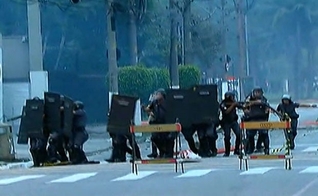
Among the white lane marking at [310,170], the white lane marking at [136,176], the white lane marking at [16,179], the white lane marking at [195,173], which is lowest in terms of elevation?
the white lane marking at [16,179]

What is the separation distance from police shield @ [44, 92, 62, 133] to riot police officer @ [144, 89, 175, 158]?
247 centimetres

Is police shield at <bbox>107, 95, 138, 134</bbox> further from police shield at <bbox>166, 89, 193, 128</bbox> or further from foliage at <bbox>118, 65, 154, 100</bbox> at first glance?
foliage at <bbox>118, 65, 154, 100</bbox>

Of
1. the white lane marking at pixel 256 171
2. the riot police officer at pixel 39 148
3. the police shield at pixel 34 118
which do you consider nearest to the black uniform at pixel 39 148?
the riot police officer at pixel 39 148

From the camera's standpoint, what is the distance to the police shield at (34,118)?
30375mm

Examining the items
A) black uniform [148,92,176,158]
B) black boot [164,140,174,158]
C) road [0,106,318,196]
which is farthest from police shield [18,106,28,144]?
black boot [164,140,174,158]

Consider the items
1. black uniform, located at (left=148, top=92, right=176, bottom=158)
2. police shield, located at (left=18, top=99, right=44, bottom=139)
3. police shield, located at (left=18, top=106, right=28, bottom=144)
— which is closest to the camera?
black uniform, located at (left=148, top=92, right=176, bottom=158)

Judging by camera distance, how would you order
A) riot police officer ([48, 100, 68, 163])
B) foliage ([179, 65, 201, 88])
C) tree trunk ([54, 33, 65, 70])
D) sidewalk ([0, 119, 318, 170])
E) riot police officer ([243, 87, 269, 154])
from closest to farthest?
riot police officer ([243, 87, 269, 154])
riot police officer ([48, 100, 68, 163])
sidewalk ([0, 119, 318, 170])
foliage ([179, 65, 201, 88])
tree trunk ([54, 33, 65, 70])

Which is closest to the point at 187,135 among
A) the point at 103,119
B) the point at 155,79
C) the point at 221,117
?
the point at 221,117

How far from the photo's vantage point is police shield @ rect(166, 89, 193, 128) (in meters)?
29.4

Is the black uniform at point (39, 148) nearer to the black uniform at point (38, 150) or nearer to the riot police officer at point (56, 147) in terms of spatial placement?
the black uniform at point (38, 150)

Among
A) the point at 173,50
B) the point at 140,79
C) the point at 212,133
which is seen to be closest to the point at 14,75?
the point at 140,79

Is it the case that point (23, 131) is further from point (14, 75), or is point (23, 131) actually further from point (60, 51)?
point (60, 51)

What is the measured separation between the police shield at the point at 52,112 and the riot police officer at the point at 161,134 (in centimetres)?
247

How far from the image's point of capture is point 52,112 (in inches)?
1196
